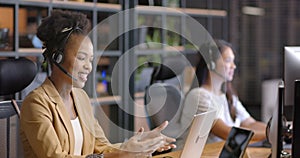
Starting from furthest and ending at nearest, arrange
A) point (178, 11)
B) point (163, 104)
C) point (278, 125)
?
1. point (178, 11)
2. point (163, 104)
3. point (278, 125)

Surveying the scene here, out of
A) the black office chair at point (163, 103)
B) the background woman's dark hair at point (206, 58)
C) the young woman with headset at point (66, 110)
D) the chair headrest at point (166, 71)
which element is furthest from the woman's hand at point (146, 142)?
the chair headrest at point (166, 71)

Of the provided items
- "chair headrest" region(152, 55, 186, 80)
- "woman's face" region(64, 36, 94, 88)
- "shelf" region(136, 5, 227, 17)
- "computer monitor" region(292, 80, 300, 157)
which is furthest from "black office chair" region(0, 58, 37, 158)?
"shelf" region(136, 5, 227, 17)

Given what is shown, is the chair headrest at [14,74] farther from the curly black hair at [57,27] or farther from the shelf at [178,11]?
the shelf at [178,11]

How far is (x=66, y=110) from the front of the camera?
7.47 feet

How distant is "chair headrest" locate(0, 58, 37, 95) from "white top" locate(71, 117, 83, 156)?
28cm

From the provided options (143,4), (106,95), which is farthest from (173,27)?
(106,95)

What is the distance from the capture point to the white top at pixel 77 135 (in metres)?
2.31

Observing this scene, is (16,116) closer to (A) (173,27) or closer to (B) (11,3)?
(B) (11,3)

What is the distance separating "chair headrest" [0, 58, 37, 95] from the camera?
7.30 feet

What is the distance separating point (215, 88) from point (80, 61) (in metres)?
1.37

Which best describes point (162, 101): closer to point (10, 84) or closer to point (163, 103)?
point (163, 103)

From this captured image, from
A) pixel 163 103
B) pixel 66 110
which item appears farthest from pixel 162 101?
pixel 66 110

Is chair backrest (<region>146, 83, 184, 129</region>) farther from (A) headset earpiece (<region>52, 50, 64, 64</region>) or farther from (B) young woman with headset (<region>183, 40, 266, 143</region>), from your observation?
(A) headset earpiece (<region>52, 50, 64, 64</region>)

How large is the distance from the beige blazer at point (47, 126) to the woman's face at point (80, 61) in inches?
4.3
